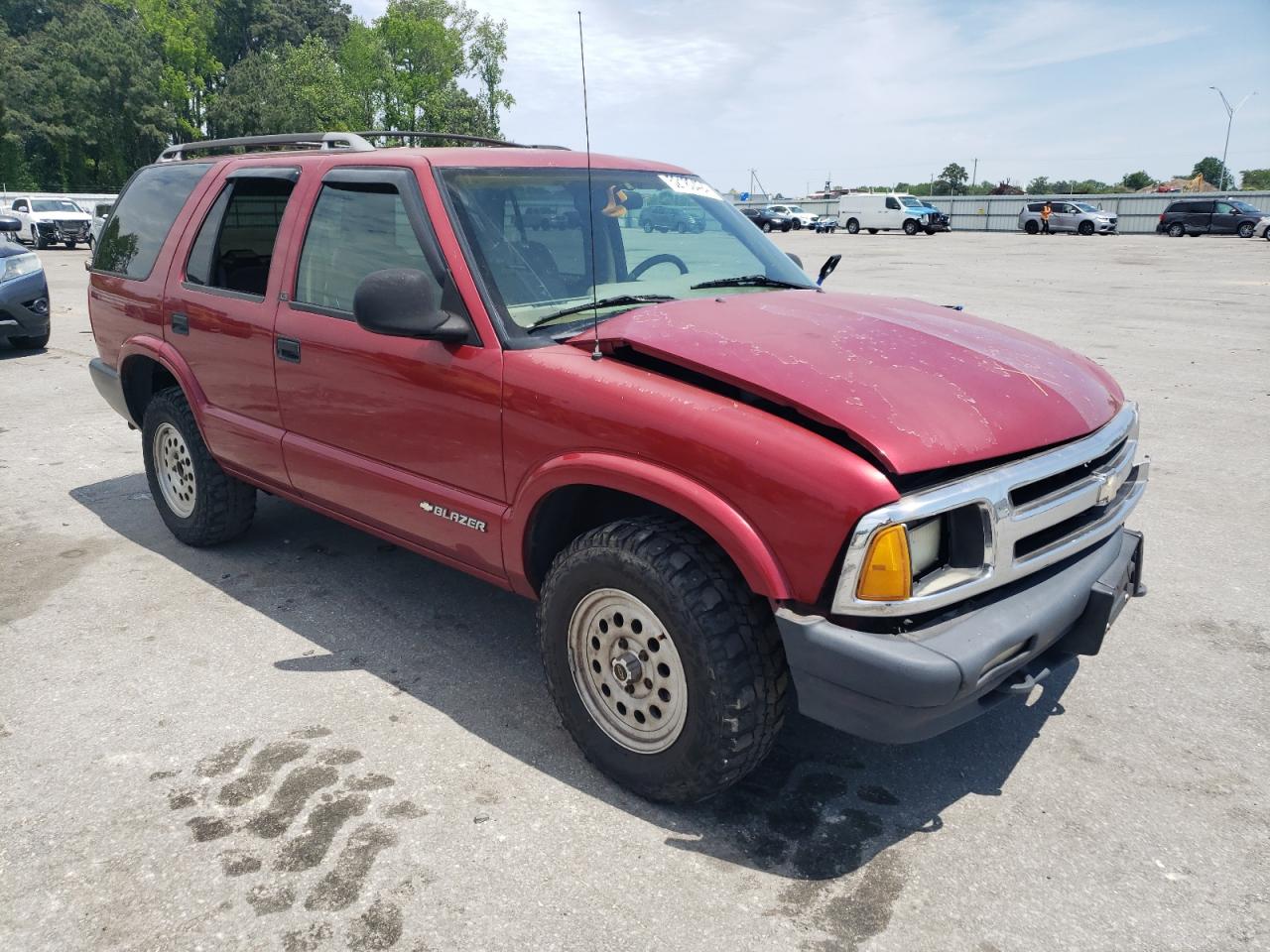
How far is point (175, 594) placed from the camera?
448 cm

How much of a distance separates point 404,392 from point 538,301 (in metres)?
0.58

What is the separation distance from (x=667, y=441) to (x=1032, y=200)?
5306 centimetres

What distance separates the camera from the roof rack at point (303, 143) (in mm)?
4172

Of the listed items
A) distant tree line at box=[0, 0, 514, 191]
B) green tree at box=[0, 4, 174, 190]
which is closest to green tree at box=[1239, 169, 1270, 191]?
distant tree line at box=[0, 0, 514, 191]

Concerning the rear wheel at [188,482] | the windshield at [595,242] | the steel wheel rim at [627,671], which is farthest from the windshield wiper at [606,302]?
the rear wheel at [188,482]

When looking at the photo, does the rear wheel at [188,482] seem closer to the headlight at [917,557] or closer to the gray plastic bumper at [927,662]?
the gray plastic bumper at [927,662]

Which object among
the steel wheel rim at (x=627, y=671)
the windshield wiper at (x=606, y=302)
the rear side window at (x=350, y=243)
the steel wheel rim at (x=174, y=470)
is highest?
the rear side window at (x=350, y=243)

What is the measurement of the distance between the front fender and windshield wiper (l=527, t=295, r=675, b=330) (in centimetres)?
56

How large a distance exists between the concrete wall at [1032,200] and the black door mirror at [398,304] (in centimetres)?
4225

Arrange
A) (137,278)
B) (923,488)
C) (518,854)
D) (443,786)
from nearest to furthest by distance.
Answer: (923,488)
(518,854)
(443,786)
(137,278)

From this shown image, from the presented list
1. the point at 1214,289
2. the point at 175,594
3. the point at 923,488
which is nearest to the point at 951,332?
the point at 923,488

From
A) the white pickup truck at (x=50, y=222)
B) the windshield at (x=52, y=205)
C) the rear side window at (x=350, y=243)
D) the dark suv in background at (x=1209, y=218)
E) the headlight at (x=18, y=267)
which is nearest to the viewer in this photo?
the rear side window at (x=350, y=243)

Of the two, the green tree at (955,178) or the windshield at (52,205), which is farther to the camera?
the green tree at (955,178)

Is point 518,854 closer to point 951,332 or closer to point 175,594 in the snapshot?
point 951,332
